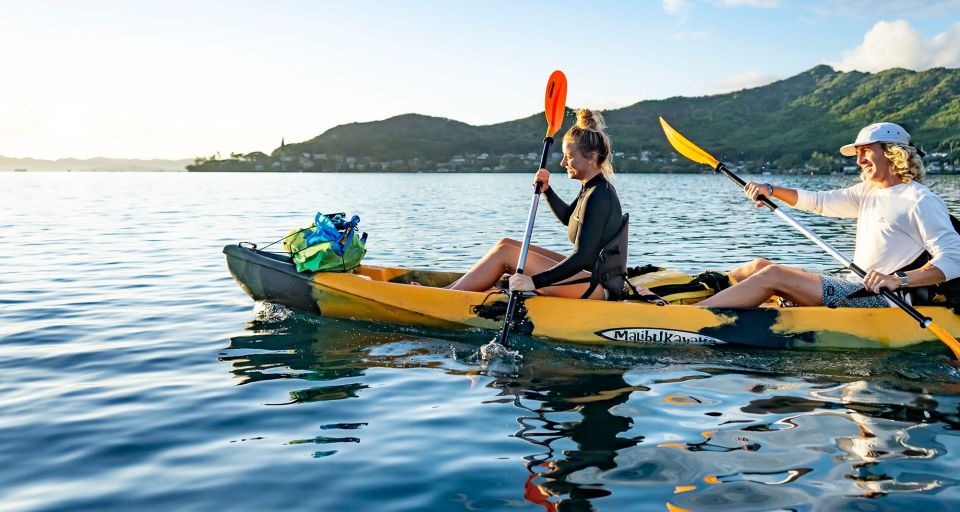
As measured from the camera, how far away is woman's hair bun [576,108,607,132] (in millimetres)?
7555

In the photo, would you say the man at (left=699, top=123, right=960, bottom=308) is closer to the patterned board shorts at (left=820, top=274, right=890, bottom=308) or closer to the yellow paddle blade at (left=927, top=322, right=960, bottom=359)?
the patterned board shorts at (left=820, top=274, right=890, bottom=308)

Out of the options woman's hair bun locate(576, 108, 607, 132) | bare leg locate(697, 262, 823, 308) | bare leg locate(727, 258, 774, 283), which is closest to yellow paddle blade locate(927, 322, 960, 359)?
bare leg locate(697, 262, 823, 308)

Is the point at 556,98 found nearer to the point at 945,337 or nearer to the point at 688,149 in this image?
the point at 688,149

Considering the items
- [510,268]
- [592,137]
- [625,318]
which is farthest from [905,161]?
[510,268]

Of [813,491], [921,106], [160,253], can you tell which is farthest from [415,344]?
[921,106]

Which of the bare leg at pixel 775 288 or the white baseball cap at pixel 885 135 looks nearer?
the white baseball cap at pixel 885 135

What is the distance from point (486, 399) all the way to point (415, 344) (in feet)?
6.75

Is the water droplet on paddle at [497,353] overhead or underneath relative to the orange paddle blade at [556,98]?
underneath

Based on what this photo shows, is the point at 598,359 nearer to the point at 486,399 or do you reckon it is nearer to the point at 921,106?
the point at 486,399

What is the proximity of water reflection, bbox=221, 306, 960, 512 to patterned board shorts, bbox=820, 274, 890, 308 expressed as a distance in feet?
1.60

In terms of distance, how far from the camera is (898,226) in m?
6.98

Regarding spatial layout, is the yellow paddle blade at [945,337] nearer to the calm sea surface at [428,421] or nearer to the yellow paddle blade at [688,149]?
the calm sea surface at [428,421]

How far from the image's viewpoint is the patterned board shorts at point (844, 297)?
753 centimetres

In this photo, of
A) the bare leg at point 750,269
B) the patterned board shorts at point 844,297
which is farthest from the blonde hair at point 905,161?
the bare leg at point 750,269
